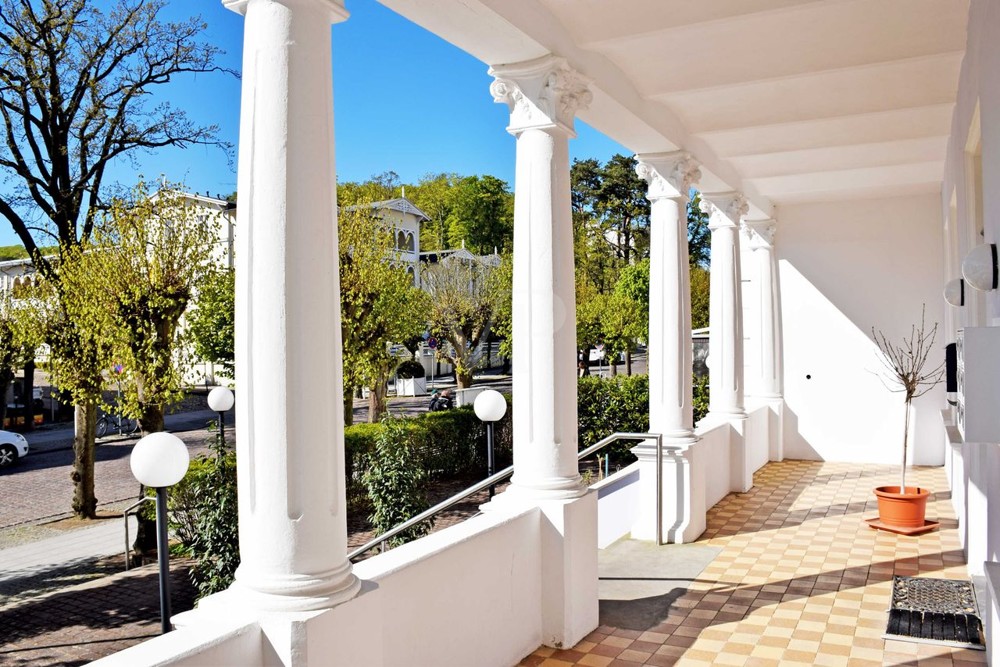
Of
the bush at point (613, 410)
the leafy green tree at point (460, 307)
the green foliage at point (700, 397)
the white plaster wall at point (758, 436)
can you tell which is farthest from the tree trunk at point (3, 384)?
the white plaster wall at point (758, 436)

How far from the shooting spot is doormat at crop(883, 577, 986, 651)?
15.8 ft

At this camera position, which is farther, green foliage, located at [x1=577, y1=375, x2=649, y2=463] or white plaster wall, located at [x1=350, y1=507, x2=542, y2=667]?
green foliage, located at [x1=577, y1=375, x2=649, y2=463]

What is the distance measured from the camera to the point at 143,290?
13078 millimetres

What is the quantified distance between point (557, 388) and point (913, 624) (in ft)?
8.62

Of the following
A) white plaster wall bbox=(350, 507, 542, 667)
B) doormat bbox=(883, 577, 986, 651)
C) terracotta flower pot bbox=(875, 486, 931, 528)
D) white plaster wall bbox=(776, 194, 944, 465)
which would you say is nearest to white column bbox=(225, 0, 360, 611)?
white plaster wall bbox=(350, 507, 542, 667)

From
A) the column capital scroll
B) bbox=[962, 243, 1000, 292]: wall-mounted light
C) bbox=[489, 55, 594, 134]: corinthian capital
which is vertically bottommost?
bbox=[962, 243, 1000, 292]: wall-mounted light

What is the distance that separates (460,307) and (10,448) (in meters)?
16.5

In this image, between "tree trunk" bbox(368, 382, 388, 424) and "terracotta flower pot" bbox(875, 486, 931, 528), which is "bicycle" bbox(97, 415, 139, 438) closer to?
"tree trunk" bbox(368, 382, 388, 424)

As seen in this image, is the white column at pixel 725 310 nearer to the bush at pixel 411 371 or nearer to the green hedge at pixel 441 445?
the green hedge at pixel 441 445

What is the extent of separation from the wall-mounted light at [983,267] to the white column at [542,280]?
80.9 inches

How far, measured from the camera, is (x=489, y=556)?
173 inches

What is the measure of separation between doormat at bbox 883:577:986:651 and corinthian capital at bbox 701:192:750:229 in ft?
15.2

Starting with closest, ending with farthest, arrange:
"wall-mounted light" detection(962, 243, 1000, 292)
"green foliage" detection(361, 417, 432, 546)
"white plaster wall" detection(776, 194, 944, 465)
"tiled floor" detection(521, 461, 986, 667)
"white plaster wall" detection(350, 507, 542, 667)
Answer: "white plaster wall" detection(350, 507, 542, 667) → "wall-mounted light" detection(962, 243, 1000, 292) → "tiled floor" detection(521, 461, 986, 667) → "green foliage" detection(361, 417, 432, 546) → "white plaster wall" detection(776, 194, 944, 465)

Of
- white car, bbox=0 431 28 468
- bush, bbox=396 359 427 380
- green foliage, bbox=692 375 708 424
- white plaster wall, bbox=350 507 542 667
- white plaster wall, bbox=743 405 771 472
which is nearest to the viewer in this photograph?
white plaster wall, bbox=350 507 542 667
